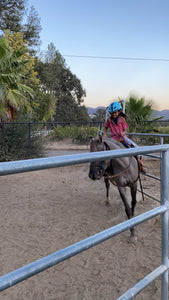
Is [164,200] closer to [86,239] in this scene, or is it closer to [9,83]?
[86,239]

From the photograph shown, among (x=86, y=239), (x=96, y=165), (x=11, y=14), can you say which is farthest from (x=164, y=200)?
(x=11, y=14)

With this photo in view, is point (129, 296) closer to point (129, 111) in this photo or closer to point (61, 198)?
point (61, 198)

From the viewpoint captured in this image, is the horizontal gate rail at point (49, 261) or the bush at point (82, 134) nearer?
the horizontal gate rail at point (49, 261)

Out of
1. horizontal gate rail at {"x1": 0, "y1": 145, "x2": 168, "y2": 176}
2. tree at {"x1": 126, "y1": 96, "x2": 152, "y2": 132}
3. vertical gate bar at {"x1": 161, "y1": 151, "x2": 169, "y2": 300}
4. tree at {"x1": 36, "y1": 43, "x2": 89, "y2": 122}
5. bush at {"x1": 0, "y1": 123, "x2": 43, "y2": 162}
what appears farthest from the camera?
tree at {"x1": 36, "y1": 43, "x2": 89, "y2": 122}

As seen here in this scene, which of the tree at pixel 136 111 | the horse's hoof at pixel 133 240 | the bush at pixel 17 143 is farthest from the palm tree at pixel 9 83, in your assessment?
the horse's hoof at pixel 133 240

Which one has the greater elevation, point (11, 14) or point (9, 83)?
point (11, 14)

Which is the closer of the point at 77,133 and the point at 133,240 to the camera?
the point at 133,240

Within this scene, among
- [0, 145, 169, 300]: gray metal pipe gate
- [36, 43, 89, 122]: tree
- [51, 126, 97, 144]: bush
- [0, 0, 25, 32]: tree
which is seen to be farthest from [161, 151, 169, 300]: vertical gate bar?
[36, 43, 89, 122]: tree

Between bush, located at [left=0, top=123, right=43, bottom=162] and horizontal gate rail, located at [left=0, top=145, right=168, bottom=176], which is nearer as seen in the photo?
horizontal gate rail, located at [left=0, top=145, right=168, bottom=176]

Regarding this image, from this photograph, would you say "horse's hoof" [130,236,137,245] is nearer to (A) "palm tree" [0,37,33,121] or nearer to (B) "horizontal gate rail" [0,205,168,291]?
(B) "horizontal gate rail" [0,205,168,291]

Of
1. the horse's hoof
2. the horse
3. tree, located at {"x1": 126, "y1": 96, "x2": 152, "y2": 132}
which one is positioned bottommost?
the horse's hoof

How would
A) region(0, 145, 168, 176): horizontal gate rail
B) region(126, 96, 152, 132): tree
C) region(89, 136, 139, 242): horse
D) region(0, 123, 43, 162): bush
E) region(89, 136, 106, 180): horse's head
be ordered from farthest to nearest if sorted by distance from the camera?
region(126, 96, 152, 132): tree < region(0, 123, 43, 162): bush < region(89, 136, 139, 242): horse < region(89, 136, 106, 180): horse's head < region(0, 145, 168, 176): horizontal gate rail

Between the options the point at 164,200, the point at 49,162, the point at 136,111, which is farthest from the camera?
the point at 136,111

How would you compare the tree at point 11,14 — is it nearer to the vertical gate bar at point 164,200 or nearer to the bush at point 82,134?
the bush at point 82,134
